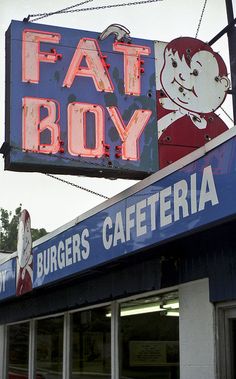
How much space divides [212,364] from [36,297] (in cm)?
579

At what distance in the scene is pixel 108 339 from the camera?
838cm

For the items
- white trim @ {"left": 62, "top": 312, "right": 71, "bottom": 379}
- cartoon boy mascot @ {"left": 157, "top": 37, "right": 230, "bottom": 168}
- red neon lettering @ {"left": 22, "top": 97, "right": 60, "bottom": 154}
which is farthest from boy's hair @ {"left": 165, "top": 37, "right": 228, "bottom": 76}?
white trim @ {"left": 62, "top": 312, "right": 71, "bottom": 379}

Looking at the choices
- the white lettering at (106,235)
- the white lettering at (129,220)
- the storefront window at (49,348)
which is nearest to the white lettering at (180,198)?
the white lettering at (129,220)

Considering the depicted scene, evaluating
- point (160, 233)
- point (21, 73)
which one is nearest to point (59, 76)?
point (21, 73)

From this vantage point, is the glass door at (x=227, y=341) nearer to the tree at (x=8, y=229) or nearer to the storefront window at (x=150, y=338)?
the storefront window at (x=150, y=338)

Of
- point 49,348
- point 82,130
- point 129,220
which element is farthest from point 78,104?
point 49,348

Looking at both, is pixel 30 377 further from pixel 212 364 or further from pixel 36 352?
pixel 212 364

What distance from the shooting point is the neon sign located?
7660 mm

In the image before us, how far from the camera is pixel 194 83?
8492 mm

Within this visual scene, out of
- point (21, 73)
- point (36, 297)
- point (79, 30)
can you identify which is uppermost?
point (79, 30)

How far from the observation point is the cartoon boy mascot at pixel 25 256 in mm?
9422

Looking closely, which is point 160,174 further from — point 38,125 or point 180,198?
point 38,125

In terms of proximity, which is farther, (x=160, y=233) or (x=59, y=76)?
(x=59, y=76)

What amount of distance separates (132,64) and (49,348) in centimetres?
512
